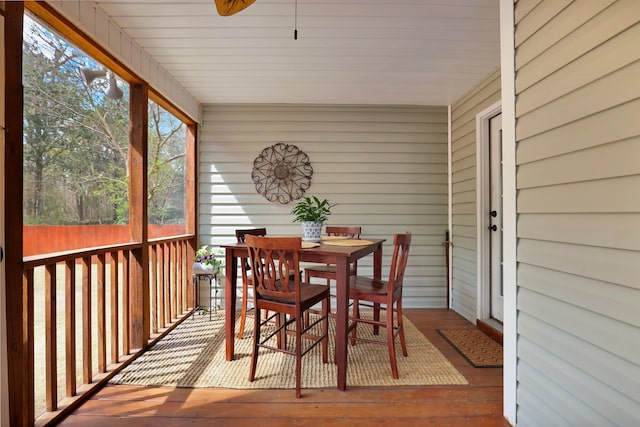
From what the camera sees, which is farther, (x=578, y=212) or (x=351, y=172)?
(x=351, y=172)

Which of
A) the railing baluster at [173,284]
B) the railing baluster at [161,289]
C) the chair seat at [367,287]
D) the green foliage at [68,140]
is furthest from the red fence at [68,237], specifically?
the chair seat at [367,287]

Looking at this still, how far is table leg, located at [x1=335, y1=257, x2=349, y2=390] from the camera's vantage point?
1.89 meters

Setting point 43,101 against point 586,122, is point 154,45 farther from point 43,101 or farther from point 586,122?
point 586,122

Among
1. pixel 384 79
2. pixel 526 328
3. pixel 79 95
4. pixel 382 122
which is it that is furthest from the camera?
pixel 382 122

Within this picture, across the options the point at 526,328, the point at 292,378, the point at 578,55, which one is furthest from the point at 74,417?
the point at 578,55

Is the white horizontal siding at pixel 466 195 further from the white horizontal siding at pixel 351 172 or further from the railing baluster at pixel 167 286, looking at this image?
the railing baluster at pixel 167 286

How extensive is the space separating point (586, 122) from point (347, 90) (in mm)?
2381

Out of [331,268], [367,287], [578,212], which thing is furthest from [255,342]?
[578,212]

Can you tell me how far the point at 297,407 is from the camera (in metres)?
1.75

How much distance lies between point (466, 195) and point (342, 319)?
7.14 ft

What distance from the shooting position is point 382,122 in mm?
3676

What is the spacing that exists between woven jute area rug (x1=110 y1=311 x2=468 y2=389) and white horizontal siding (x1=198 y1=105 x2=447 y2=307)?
4.30 ft

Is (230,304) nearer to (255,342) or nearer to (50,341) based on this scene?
(255,342)

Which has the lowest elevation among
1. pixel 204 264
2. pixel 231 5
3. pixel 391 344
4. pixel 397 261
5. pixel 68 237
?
pixel 391 344
